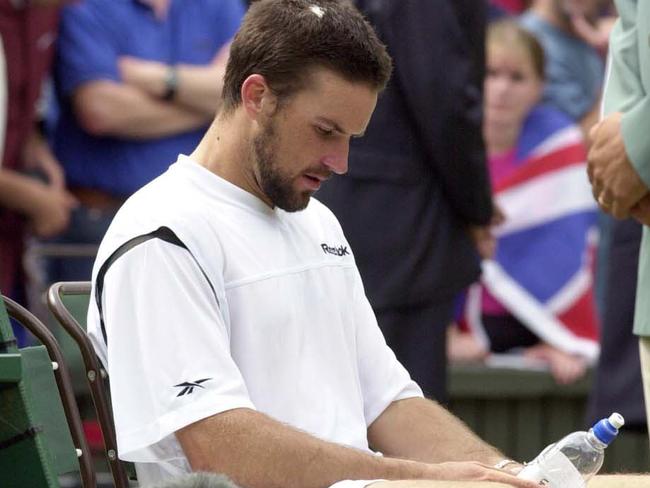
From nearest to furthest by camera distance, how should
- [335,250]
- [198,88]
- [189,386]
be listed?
[189,386]
[335,250]
[198,88]

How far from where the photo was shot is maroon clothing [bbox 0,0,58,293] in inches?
246

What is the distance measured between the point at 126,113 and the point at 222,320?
3.61m

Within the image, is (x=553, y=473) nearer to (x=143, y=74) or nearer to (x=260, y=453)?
(x=260, y=453)

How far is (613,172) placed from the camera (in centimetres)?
414

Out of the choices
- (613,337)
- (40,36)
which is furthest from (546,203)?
(40,36)

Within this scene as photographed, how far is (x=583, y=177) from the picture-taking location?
775 cm

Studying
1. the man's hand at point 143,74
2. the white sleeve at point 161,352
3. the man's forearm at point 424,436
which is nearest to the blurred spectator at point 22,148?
the man's hand at point 143,74

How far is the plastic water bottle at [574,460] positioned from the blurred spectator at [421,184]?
2319 mm

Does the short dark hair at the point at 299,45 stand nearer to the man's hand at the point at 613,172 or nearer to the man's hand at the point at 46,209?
the man's hand at the point at 613,172

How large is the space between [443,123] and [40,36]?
1.71m

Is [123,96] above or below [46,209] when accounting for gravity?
above

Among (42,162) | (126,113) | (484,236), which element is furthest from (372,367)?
(126,113)

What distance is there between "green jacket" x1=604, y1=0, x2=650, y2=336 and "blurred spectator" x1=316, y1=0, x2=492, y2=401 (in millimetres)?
1338

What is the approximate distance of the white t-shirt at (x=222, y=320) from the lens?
3.15 m
